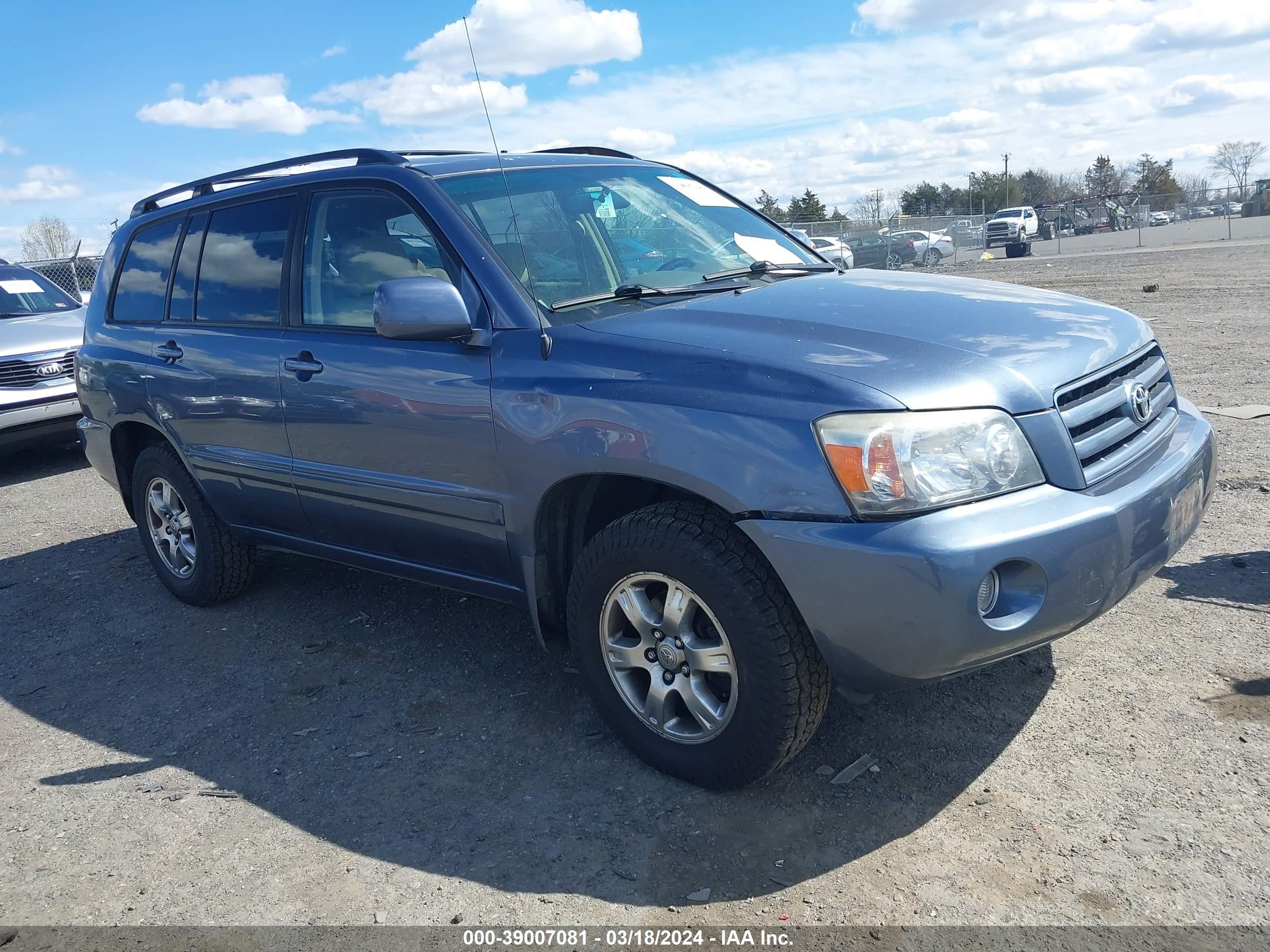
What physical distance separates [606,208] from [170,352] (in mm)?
2245

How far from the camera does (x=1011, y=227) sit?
1702 inches

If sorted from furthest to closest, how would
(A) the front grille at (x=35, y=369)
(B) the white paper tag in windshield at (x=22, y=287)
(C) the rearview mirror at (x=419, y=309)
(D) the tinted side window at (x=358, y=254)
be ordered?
1. (B) the white paper tag in windshield at (x=22, y=287)
2. (A) the front grille at (x=35, y=369)
3. (D) the tinted side window at (x=358, y=254)
4. (C) the rearview mirror at (x=419, y=309)

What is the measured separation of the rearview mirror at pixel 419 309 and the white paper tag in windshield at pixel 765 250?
4.26ft

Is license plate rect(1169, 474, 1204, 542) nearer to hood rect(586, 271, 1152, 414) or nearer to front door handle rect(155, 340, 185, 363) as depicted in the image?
hood rect(586, 271, 1152, 414)

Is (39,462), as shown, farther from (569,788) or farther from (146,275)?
(569,788)

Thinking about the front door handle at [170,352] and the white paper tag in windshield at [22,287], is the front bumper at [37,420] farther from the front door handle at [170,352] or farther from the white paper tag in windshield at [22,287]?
A: the front door handle at [170,352]

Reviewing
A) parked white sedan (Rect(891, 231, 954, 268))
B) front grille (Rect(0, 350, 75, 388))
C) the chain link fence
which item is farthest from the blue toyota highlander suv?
parked white sedan (Rect(891, 231, 954, 268))

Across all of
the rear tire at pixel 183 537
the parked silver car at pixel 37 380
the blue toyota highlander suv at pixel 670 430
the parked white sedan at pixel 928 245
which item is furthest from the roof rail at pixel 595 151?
the parked white sedan at pixel 928 245

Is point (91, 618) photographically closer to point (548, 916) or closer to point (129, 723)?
point (129, 723)

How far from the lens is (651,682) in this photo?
10.4 ft

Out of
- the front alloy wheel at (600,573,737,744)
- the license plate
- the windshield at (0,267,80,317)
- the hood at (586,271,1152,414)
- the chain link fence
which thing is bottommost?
the front alloy wheel at (600,573,737,744)

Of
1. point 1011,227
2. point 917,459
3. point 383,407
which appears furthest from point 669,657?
point 1011,227

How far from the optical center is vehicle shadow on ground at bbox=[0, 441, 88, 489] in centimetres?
914

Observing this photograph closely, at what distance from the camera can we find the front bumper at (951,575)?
8.36 ft
